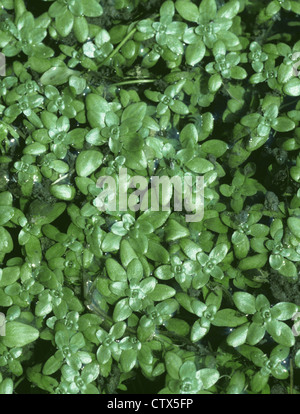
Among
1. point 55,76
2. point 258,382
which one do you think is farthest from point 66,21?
point 258,382

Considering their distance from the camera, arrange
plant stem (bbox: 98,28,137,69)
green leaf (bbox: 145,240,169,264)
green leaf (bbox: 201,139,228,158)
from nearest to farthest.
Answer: green leaf (bbox: 145,240,169,264), green leaf (bbox: 201,139,228,158), plant stem (bbox: 98,28,137,69)

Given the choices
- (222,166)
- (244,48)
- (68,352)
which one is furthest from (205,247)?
(244,48)

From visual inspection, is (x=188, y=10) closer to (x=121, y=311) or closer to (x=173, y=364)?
(x=121, y=311)

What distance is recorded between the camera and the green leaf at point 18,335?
5.86 ft

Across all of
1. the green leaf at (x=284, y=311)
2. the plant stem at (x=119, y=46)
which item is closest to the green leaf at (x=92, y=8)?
the plant stem at (x=119, y=46)

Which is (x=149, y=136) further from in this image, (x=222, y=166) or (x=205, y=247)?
(x=205, y=247)

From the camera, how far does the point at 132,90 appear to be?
2.00 m

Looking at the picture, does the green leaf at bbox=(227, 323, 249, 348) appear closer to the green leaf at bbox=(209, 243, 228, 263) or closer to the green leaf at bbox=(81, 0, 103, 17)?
the green leaf at bbox=(209, 243, 228, 263)

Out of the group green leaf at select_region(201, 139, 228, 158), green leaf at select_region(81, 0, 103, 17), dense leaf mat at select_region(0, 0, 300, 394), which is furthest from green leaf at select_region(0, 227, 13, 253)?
green leaf at select_region(81, 0, 103, 17)

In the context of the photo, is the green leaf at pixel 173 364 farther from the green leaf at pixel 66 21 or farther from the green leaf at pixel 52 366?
the green leaf at pixel 66 21

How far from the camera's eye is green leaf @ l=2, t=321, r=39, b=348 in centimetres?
179

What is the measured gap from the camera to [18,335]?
1.79 meters
